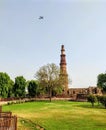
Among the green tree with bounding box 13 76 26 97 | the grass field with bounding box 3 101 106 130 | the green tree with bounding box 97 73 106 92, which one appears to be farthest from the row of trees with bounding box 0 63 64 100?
the grass field with bounding box 3 101 106 130

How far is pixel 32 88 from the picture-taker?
81750 mm

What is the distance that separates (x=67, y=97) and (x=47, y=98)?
5173 mm

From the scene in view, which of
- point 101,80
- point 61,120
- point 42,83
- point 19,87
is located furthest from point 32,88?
point 61,120

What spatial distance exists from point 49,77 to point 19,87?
10910 mm

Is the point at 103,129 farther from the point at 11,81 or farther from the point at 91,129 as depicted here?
the point at 11,81

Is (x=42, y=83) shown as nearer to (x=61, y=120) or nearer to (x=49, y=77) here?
(x=49, y=77)

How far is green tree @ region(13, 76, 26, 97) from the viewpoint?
78.7 meters

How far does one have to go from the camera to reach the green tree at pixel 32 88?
81.2 metres

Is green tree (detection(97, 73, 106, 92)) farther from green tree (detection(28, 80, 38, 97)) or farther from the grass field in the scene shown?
the grass field

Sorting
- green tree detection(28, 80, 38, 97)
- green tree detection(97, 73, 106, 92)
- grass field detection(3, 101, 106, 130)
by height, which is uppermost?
green tree detection(97, 73, 106, 92)

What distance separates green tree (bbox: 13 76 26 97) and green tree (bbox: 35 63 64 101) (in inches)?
335

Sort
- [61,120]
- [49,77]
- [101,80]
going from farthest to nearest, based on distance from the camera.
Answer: [101,80]
[49,77]
[61,120]

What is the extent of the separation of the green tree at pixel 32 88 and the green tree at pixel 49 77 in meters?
8.83

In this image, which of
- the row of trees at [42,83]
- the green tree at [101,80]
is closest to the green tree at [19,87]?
the row of trees at [42,83]
